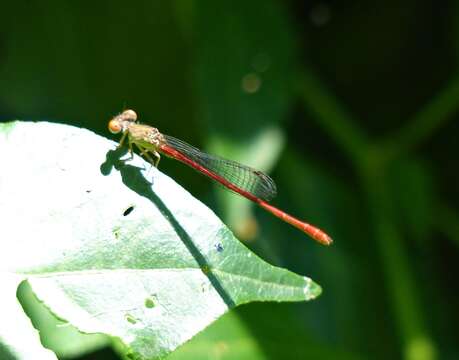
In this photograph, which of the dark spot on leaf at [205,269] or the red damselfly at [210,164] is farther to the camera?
the red damselfly at [210,164]

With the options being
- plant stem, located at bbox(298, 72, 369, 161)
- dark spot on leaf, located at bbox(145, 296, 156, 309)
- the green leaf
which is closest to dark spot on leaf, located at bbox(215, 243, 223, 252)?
the green leaf

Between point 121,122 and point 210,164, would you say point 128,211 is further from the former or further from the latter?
point 210,164

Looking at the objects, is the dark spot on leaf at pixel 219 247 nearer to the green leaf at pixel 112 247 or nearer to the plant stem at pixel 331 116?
the green leaf at pixel 112 247

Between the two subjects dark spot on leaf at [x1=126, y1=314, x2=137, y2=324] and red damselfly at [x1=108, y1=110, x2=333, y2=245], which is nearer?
dark spot on leaf at [x1=126, y1=314, x2=137, y2=324]

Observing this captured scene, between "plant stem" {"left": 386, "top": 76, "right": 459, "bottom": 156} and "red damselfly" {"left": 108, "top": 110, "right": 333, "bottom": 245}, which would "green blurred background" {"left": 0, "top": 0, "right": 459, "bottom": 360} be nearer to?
"plant stem" {"left": 386, "top": 76, "right": 459, "bottom": 156}

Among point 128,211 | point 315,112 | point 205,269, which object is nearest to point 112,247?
point 128,211

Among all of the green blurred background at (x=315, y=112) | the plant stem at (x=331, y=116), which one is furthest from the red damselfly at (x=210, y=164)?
the plant stem at (x=331, y=116)
